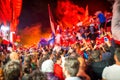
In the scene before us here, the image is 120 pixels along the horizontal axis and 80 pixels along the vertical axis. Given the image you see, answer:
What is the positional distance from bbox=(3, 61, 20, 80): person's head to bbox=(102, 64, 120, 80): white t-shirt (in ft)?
3.39

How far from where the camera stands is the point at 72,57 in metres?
3.68

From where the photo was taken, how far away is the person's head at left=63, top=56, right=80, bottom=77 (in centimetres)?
354

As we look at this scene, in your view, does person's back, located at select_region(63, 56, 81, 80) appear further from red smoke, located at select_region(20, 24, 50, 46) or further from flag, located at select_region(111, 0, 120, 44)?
flag, located at select_region(111, 0, 120, 44)

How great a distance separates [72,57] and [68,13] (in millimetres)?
602

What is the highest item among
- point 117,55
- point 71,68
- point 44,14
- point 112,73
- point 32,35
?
point 44,14

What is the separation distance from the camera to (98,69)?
3.64m

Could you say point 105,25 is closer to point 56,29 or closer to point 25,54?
point 56,29

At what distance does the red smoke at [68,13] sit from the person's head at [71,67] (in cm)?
49

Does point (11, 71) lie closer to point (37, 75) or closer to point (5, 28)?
point (37, 75)

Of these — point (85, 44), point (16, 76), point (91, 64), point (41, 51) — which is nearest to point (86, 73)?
point (91, 64)

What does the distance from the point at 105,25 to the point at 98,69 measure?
23.1 inches

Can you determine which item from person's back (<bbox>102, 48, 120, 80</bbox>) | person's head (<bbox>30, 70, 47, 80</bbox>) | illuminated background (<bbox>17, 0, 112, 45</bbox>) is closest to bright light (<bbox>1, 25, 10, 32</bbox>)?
illuminated background (<bbox>17, 0, 112, 45</bbox>)

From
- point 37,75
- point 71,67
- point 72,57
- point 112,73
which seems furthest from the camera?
point 72,57

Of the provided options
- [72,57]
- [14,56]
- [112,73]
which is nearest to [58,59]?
[72,57]
